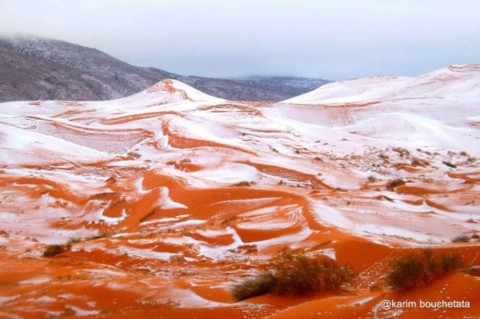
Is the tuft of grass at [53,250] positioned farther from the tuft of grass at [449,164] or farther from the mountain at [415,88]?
the mountain at [415,88]

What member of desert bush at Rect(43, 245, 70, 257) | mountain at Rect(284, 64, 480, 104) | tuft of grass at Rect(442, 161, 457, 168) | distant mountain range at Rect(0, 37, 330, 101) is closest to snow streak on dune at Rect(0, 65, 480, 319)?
tuft of grass at Rect(442, 161, 457, 168)

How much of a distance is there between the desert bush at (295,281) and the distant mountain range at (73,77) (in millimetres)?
94297

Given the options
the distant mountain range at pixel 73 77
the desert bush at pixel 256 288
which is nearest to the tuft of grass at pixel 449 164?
the desert bush at pixel 256 288

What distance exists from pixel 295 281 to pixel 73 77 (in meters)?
113

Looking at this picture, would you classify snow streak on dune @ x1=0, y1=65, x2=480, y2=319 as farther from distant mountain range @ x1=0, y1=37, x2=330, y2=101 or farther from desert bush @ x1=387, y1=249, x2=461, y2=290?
distant mountain range @ x1=0, y1=37, x2=330, y2=101

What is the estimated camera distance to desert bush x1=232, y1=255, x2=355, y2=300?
6.56 meters

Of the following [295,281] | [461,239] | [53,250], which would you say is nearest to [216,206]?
[53,250]

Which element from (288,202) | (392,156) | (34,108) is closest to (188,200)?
(288,202)

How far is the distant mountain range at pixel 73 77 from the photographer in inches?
3907

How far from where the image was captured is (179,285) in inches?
291

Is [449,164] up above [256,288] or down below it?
above

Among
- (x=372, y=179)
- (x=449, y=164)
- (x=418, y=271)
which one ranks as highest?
(x=418, y=271)

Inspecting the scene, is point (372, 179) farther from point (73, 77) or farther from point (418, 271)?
point (73, 77)

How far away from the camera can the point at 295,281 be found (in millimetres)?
6578
